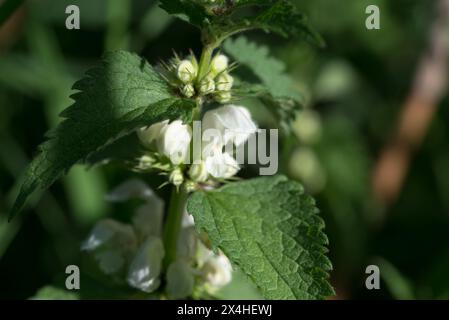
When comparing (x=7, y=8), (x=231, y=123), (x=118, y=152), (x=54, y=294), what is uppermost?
(x=7, y=8)

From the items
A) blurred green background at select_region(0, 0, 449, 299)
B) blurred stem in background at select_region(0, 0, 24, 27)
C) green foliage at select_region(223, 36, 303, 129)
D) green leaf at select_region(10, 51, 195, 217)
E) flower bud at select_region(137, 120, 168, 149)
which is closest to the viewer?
green leaf at select_region(10, 51, 195, 217)

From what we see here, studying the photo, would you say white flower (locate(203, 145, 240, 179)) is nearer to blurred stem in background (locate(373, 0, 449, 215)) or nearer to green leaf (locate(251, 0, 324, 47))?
green leaf (locate(251, 0, 324, 47))

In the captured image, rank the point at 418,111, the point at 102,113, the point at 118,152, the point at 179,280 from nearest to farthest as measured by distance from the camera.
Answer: the point at 102,113 < the point at 179,280 < the point at 118,152 < the point at 418,111

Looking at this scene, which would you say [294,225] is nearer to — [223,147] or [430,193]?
[223,147]

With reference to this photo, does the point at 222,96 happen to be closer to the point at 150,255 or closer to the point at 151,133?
the point at 151,133

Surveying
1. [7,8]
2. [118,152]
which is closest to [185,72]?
[7,8]

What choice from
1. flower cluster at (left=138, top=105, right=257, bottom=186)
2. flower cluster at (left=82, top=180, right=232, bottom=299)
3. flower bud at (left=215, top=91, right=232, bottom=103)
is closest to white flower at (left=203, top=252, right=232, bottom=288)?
flower cluster at (left=82, top=180, right=232, bottom=299)

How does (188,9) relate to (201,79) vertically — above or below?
above
